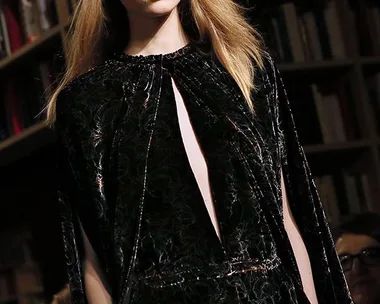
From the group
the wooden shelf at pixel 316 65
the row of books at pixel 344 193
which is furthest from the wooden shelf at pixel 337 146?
the wooden shelf at pixel 316 65

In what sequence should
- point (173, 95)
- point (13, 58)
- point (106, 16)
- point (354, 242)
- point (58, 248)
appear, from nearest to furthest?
point (173, 95) < point (106, 16) < point (354, 242) < point (13, 58) < point (58, 248)

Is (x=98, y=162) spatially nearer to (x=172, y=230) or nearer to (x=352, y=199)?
(x=172, y=230)

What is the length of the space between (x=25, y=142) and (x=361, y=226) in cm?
165

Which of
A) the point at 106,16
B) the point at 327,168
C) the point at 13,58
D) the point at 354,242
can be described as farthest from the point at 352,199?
the point at 106,16

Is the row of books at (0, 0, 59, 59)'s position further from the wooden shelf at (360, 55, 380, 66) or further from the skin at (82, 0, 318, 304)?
the skin at (82, 0, 318, 304)

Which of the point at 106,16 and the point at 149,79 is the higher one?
the point at 106,16

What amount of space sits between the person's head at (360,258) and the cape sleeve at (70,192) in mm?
1164

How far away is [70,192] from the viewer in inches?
56.7

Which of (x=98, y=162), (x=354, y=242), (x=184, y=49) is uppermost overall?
(x=184, y=49)

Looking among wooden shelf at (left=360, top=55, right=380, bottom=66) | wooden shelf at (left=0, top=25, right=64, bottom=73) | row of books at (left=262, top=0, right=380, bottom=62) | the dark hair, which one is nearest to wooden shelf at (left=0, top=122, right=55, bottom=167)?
wooden shelf at (left=0, top=25, right=64, bottom=73)

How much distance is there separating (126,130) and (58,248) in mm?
2861

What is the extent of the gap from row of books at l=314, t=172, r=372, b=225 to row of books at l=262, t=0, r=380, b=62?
0.42m

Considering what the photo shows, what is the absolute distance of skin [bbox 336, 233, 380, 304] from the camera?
245cm

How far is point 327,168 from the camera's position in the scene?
3.64m
